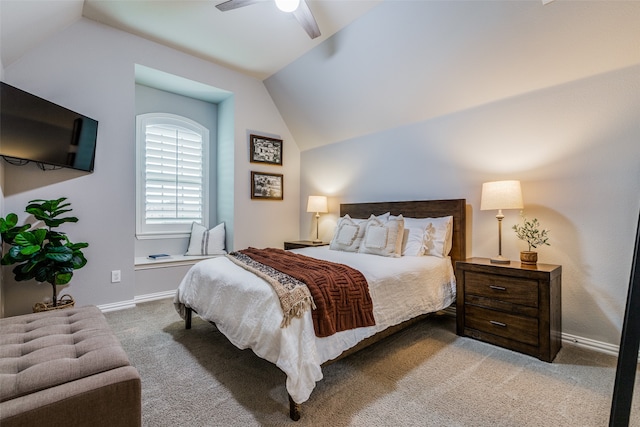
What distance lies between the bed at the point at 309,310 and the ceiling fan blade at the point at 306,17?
2134 millimetres

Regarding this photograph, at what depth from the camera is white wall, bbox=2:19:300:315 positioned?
2.83m

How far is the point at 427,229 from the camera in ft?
10.3

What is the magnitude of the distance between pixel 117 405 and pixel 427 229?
2.86m

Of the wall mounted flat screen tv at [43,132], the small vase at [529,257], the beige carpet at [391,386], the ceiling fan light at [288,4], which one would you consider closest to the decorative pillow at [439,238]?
the small vase at [529,257]

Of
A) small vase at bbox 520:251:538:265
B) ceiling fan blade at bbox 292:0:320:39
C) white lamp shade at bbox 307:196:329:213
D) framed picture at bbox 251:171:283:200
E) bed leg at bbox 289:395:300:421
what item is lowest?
bed leg at bbox 289:395:300:421

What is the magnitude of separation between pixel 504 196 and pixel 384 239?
1.15 meters

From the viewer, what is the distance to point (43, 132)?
2.56 meters

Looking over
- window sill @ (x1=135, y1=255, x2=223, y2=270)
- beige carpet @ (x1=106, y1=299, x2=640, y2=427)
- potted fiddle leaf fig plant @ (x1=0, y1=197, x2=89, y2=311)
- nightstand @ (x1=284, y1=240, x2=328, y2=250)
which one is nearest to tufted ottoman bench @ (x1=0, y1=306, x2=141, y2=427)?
beige carpet @ (x1=106, y1=299, x2=640, y2=427)

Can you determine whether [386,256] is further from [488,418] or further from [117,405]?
[117,405]

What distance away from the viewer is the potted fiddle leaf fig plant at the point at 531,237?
8.04 ft

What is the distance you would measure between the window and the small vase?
4.27 m

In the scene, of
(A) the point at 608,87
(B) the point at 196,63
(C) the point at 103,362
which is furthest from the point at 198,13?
(A) the point at 608,87

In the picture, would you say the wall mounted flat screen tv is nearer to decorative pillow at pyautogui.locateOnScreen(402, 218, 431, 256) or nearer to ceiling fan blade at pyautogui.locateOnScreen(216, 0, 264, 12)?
ceiling fan blade at pyautogui.locateOnScreen(216, 0, 264, 12)

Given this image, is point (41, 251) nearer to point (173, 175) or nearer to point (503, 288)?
point (173, 175)
